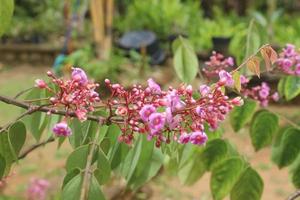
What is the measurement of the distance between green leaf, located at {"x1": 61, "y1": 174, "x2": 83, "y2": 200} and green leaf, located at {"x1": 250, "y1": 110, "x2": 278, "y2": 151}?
48 cm

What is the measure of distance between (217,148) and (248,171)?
0.43 ft

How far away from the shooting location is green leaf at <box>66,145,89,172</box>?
70 cm

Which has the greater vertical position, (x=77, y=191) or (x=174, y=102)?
(x=174, y=102)

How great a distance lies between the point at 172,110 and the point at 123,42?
5.58 metres

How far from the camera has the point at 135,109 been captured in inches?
26.4

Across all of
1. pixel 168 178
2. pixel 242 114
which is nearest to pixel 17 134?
pixel 242 114

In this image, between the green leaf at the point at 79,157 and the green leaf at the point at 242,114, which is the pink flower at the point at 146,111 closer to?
the green leaf at the point at 79,157

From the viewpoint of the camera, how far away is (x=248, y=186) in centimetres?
88

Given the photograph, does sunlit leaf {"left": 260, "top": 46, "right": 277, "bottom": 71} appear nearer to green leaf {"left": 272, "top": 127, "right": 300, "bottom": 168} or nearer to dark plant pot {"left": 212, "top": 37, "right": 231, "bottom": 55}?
green leaf {"left": 272, "top": 127, "right": 300, "bottom": 168}

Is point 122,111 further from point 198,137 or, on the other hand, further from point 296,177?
point 296,177

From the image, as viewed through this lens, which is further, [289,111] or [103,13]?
[103,13]

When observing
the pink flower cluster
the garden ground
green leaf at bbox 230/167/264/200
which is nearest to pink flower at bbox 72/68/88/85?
green leaf at bbox 230/167/264/200

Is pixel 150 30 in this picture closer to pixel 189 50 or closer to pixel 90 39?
pixel 90 39

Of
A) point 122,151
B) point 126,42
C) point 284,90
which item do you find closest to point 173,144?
point 122,151
